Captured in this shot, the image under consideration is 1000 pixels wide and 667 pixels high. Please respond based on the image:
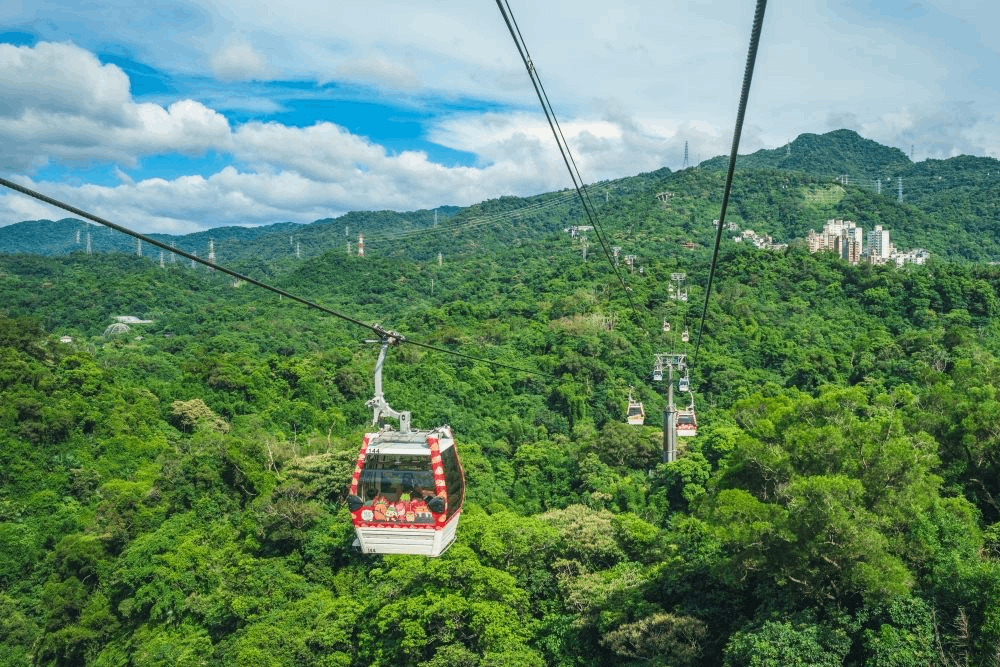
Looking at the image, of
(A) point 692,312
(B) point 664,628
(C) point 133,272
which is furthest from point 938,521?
(C) point 133,272

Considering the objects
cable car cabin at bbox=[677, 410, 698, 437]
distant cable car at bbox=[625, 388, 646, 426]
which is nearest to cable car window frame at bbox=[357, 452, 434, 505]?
cable car cabin at bbox=[677, 410, 698, 437]

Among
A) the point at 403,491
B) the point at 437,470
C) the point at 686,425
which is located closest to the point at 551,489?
the point at 686,425

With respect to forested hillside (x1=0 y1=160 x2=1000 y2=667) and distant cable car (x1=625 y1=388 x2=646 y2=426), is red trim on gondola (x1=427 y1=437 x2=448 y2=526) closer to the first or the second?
forested hillside (x1=0 y1=160 x2=1000 y2=667)

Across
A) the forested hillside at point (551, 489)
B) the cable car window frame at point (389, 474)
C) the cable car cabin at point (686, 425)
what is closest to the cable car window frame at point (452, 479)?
the cable car window frame at point (389, 474)

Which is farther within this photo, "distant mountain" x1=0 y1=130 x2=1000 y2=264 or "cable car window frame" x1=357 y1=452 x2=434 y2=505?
"distant mountain" x1=0 y1=130 x2=1000 y2=264

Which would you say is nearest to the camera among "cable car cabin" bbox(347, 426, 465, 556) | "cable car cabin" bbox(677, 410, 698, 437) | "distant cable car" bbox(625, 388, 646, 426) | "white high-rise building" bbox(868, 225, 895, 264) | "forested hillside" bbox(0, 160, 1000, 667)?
"cable car cabin" bbox(347, 426, 465, 556)

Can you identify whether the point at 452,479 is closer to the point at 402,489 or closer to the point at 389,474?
the point at 402,489

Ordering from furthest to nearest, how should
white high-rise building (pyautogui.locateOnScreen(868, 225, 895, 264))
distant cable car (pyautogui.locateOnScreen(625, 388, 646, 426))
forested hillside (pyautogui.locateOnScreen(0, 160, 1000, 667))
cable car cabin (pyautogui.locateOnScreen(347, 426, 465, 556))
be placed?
white high-rise building (pyautogui.locateOnScreen(868, 225, 895, 264)), distant cable car (pyautogui.locateOnScreen(625, 388, 646, 426)), forested hillside (pyautogui.locateOnScreen(0, 160, 1000, 667)), cable car cabin (pyautogui.locateOnScreen(347, 426, 465, 556))

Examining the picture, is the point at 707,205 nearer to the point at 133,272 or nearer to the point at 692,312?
the point at 692,312
